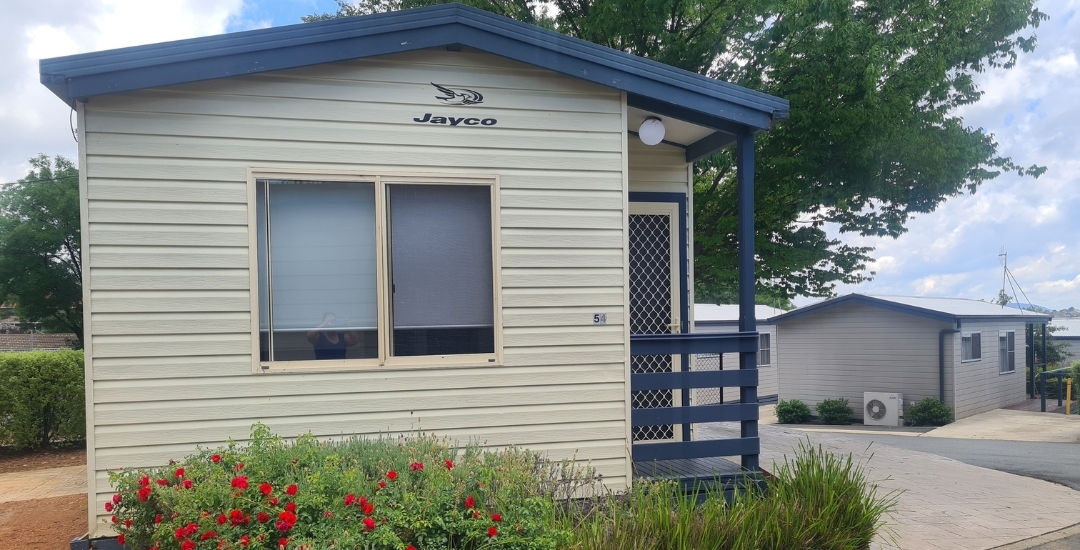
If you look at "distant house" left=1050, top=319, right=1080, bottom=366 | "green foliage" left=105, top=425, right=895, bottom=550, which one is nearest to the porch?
"green foliage" left=105, top=425, right=895, bottom=550

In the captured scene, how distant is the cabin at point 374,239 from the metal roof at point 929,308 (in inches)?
517

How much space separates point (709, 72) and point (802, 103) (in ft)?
6.76

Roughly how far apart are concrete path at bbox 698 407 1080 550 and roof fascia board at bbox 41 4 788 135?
2.71 metres

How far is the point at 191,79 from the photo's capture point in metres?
4.23

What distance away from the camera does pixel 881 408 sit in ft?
55.0

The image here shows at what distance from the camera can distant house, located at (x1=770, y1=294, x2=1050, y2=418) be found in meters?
16.2

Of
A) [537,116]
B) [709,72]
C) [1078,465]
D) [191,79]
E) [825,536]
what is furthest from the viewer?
[709,72]

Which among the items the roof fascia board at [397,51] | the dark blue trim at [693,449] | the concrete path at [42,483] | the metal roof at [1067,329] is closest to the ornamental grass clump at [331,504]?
the dark blue trim at [693,449]

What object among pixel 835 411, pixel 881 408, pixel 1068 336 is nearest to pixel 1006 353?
pixel 881 408

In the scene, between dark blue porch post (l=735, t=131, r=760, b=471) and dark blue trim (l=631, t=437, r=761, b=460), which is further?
dark blue porch post (l=735, t=131, r=760, b=471)

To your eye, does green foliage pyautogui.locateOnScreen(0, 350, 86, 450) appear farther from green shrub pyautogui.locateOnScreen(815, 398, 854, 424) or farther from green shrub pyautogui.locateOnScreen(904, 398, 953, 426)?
green shrub pyautogui.locateOnScreen(904, 398, 953, 426)

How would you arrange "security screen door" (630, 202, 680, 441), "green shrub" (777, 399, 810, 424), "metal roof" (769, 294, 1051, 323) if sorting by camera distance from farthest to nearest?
1. "green shrub" (777, 399, 810, 424)
2. "metal roof" (769, 294, 1051, 323)
3. "security screen door" (630, 202, 680, 441)

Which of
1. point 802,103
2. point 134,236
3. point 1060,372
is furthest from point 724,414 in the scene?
point 1060,372

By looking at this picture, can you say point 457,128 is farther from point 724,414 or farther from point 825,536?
point 825,536
